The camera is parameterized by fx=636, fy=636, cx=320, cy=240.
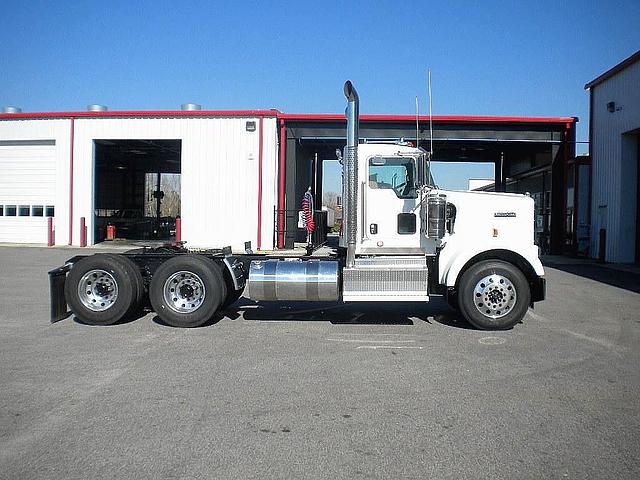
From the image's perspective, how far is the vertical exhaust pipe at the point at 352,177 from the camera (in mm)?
9750

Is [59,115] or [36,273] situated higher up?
[59,115]

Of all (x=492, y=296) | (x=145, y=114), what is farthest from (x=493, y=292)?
(x=145, y=114)

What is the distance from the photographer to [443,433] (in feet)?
16.6

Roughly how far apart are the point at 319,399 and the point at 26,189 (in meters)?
28.9

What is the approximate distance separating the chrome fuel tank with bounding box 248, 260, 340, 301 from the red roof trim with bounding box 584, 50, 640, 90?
17.6 m

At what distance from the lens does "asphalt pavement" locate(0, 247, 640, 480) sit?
447 centimetres

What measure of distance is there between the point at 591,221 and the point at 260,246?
13990mm

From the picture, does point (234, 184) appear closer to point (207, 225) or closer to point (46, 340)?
point (207, 225)

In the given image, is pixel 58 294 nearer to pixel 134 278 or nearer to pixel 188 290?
pixel 134 278

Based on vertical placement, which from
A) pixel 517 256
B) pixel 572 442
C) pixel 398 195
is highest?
pixel 398 195

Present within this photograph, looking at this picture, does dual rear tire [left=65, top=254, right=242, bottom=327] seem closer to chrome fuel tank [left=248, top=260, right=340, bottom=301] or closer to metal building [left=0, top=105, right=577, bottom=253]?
chrome fuel tank [left=248, top=260, right=340, bottom=301]

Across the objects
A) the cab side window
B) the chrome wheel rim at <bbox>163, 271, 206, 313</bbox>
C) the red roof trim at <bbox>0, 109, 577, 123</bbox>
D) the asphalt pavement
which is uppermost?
the red roof trim at <bbox>0, 109, 577, 123</bbox>

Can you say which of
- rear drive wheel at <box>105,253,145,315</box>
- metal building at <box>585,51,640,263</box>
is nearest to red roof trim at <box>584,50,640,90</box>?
metal building at <box>585,51,640,263</box>

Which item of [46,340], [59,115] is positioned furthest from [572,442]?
[59,115]
